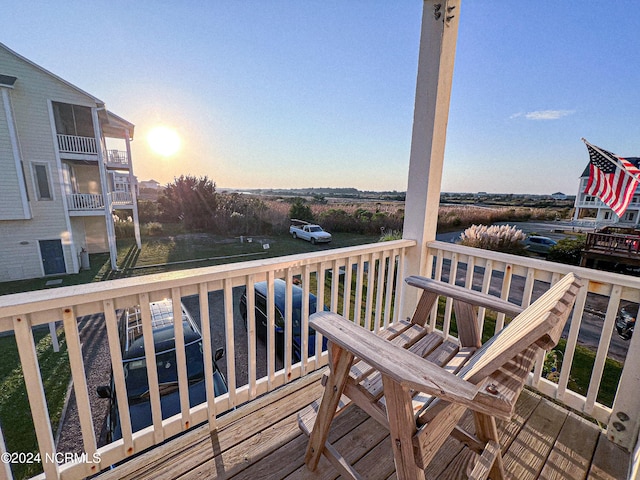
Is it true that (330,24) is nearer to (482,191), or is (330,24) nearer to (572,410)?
(482,191)

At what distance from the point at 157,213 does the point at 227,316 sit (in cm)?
150

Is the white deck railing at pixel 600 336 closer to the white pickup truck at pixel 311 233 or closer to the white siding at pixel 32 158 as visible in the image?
the white pickup truck at pixel 311 233

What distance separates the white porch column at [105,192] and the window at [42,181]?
0.31 m

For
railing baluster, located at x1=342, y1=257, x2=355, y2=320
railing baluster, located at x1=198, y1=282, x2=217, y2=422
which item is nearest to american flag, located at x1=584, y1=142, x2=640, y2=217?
railing baluster, located at x1=342, y1=257, x2=355, y2=320

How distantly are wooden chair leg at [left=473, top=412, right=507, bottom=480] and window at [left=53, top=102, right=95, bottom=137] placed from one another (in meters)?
2.50

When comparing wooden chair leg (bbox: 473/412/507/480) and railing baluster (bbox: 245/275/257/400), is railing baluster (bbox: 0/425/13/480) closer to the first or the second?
railing baluster (bbox: 245/275/257/400)

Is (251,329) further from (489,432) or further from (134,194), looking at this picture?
(134,194)

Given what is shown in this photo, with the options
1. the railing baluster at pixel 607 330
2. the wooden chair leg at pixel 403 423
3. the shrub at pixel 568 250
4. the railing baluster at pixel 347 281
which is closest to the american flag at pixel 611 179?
the shrub at pixel 568 250

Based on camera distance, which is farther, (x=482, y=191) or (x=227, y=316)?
(x=482, y=191)

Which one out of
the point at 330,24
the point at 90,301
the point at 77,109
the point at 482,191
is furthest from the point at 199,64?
the point at 482,191

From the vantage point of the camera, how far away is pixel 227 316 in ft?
4.52

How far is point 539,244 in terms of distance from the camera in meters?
1.79

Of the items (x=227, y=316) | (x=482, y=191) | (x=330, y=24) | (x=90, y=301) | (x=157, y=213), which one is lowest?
(x=227, y=316)

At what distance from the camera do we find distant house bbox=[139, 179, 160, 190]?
6.84ft
